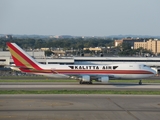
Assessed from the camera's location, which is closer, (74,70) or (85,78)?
A: (85,78)

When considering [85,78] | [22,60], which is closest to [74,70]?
[85,78]

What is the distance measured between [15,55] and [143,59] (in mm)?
63890
